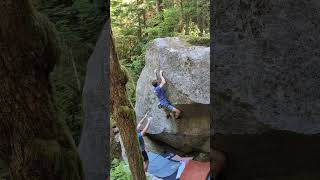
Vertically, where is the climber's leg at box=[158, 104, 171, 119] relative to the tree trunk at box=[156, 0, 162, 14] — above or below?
below

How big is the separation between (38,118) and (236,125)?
1176 mm

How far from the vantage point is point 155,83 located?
850 centimetres

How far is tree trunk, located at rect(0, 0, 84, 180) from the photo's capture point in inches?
83.8

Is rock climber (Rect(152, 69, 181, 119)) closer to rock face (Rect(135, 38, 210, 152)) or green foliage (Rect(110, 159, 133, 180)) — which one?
rock face (Rect(135, 38, 210, 152))

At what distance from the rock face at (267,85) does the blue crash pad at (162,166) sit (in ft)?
18.1

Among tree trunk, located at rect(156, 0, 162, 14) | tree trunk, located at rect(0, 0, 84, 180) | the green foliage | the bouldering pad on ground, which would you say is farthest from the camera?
tree trunk, located at rect(156, 0, 162, 14)

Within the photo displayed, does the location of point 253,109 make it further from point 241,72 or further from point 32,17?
point 32,17

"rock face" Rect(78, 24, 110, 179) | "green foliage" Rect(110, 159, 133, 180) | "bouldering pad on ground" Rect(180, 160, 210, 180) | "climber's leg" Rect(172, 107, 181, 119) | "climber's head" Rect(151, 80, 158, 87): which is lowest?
"bouldering pad on ground" Rect(180, 160, 210, 180)

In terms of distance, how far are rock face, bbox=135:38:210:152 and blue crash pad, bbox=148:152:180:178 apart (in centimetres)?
58

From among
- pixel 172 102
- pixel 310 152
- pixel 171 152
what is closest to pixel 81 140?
pixel 310 152

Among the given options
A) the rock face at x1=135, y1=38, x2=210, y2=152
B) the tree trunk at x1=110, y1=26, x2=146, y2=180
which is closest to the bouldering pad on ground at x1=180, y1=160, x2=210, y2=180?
the rock face at x1=135, y1=38, x2=210, y2=152

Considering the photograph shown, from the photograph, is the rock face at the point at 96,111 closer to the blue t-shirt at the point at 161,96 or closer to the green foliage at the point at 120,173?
the green foliage at the point at 120,173

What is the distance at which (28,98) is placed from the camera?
216 cm

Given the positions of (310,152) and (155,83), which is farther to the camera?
(155,83)
